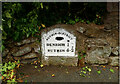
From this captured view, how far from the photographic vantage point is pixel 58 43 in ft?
9.29

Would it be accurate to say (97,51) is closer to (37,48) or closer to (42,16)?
(37,48)

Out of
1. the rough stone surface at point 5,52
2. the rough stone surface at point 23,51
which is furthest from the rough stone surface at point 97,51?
the rough stone surface at point 5,52

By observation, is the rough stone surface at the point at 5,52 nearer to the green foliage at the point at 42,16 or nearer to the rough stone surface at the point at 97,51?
A: the green foliage at the point at 42,16

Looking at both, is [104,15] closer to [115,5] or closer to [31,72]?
[115,5]

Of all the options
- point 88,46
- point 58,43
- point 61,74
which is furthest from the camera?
point 88,46

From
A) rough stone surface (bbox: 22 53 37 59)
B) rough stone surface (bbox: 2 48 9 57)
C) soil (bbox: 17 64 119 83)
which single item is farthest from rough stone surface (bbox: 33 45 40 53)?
rough stone surface (bbox: 2 48 9 57)

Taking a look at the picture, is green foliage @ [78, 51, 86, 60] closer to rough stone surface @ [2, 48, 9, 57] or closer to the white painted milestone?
the white painted milestone

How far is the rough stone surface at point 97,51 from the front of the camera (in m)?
2.91

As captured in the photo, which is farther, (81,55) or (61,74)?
(81,55)

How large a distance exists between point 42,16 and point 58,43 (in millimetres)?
878

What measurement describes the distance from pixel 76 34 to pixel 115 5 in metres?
1.28

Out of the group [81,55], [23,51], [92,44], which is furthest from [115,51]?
[23,51]

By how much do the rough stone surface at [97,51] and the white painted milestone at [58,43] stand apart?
0.47 m

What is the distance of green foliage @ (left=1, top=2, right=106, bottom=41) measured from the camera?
284 cm
